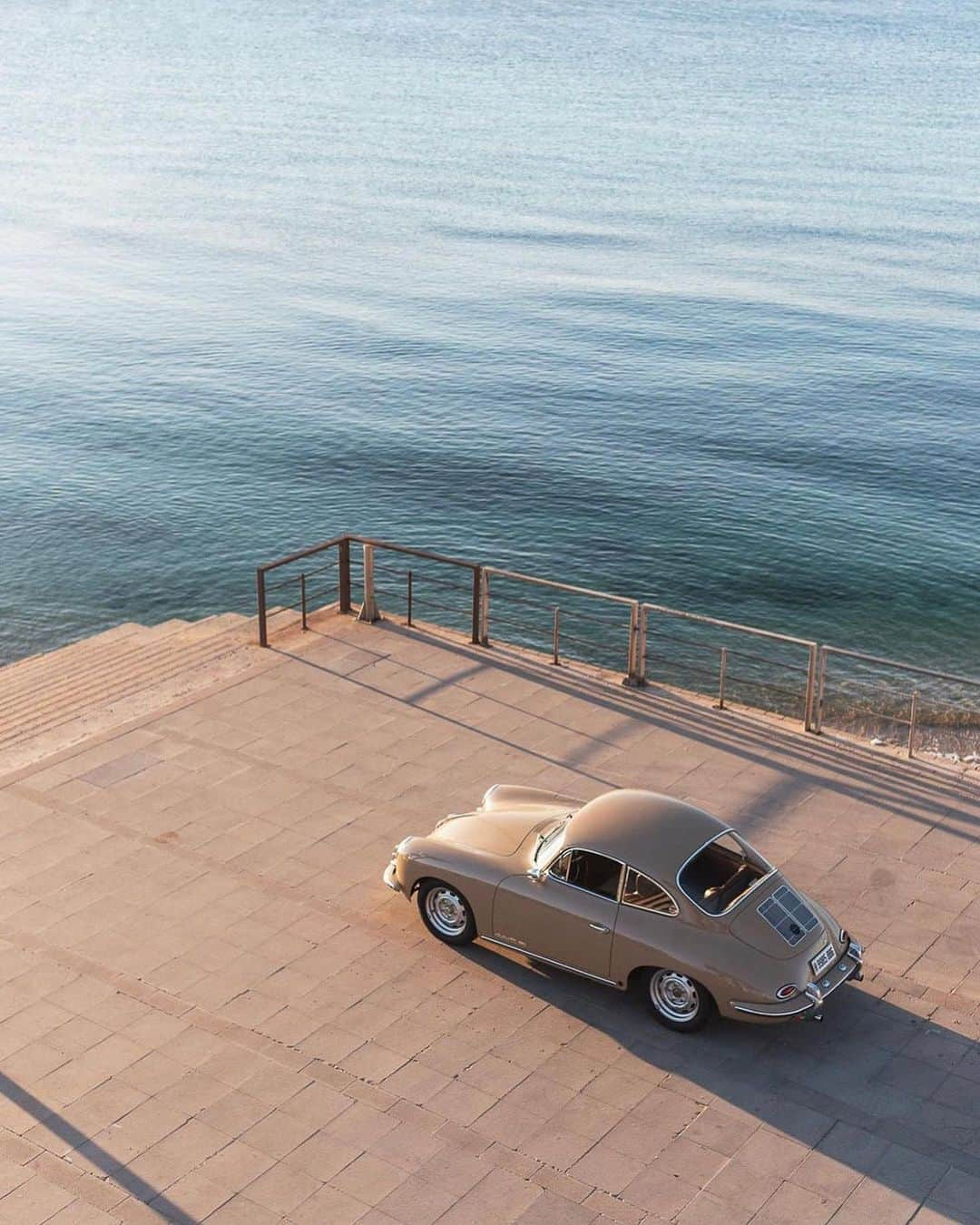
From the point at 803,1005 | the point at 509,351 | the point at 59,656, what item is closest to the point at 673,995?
the point at 803,1005

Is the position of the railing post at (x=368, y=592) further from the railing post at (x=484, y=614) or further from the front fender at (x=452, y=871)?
the front fender at (x=452, y=871)

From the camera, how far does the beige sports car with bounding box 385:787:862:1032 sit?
1145 cm

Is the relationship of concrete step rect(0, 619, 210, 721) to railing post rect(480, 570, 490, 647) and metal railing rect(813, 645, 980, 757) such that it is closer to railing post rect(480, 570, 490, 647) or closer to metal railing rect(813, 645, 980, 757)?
railing post rect(480, 570, 490, 647)

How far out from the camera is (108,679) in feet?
68.2

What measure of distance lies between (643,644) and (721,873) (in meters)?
7.03

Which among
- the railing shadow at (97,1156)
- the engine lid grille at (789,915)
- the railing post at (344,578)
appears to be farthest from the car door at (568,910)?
the railing post at (344,578)

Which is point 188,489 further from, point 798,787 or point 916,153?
point 916,153

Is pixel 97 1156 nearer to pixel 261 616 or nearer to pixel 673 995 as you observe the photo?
pixel 673 995

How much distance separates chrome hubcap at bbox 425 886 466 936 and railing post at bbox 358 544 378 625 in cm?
779

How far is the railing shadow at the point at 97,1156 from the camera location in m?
9.78

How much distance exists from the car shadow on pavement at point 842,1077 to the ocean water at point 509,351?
18666 millimetres

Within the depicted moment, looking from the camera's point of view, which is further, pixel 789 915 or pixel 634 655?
pixel 634 655

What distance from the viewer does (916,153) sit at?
91.1 metres

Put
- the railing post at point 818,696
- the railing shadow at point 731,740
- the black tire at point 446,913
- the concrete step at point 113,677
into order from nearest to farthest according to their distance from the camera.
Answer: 1. the black tire at point 446,913
2. the railing shadow at point 731,740
3. the railing post at point 818,696
4. the concrete step at point 113,677
